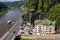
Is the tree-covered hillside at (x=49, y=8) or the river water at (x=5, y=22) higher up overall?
the tree-covered hillside at (x=49, y=8)

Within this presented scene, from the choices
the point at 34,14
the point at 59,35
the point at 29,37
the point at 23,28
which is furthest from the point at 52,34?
the point at 34,14

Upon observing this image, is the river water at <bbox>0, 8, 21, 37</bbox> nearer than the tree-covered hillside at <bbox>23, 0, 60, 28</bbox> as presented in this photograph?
No

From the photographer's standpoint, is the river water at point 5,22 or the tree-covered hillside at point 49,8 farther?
the river water at point 5,22

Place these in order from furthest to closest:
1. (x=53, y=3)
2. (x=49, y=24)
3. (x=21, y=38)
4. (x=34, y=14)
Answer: (x=53, y=3) → (x=34, y=14) → (x=49, y=24) → (x=21, y=38)

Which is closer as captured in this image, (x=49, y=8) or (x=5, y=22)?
(x=49, y=8)

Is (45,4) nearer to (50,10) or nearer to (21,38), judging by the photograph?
(50,10)

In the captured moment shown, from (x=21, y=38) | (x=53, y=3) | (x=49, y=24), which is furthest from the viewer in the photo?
(x=53, y=3)

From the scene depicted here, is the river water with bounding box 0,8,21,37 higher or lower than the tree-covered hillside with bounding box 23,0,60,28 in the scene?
lower

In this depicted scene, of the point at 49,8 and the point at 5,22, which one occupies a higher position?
the point at 49,8

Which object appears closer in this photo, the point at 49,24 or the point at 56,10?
the point at 49,24
